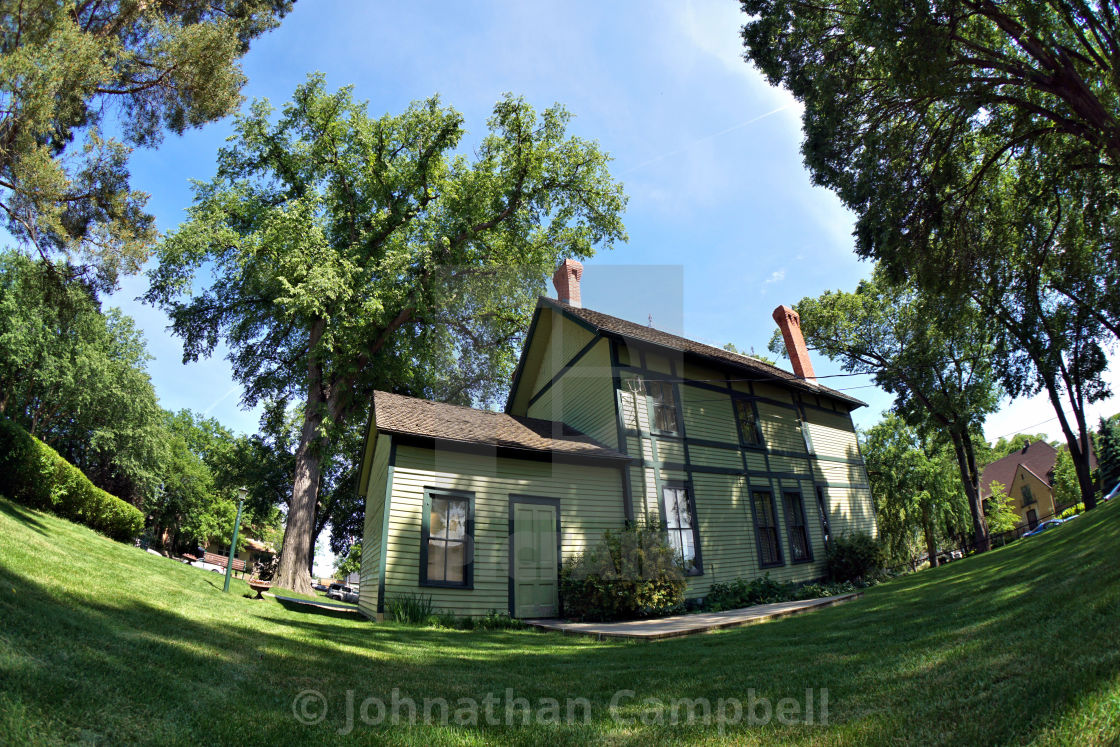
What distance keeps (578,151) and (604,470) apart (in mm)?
14274

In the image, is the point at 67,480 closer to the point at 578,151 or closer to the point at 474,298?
the point at 474,298

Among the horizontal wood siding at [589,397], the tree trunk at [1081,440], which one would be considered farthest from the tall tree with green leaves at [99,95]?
the tree trunk at [1081,440]

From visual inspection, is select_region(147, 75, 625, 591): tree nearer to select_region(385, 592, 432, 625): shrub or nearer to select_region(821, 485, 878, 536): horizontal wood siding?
select_region(385, 592, 432, 625): shrub

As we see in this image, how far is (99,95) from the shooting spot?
12.2m

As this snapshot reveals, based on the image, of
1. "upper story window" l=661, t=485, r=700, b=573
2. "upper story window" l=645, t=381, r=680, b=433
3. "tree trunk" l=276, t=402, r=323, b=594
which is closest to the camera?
"upper story window" l=661, t=485, r=700, b=573

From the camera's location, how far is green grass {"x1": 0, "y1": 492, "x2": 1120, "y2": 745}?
2621 millimetres

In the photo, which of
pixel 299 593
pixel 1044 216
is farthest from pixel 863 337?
pixel 299 593

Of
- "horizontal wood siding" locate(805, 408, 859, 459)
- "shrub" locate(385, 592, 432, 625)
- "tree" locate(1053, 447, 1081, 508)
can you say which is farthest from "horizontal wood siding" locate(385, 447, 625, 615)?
"tree" locate(1053, 447, 1081, 508)

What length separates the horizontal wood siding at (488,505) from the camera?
1084 cm

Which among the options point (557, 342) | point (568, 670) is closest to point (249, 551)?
point (557, 342)

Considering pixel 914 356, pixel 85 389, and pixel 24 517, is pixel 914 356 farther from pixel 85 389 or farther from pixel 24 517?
pixel 85 389

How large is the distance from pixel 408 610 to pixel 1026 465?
219ft

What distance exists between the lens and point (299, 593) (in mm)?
16906

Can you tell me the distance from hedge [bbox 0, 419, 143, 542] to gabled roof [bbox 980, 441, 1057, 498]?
63.4m
